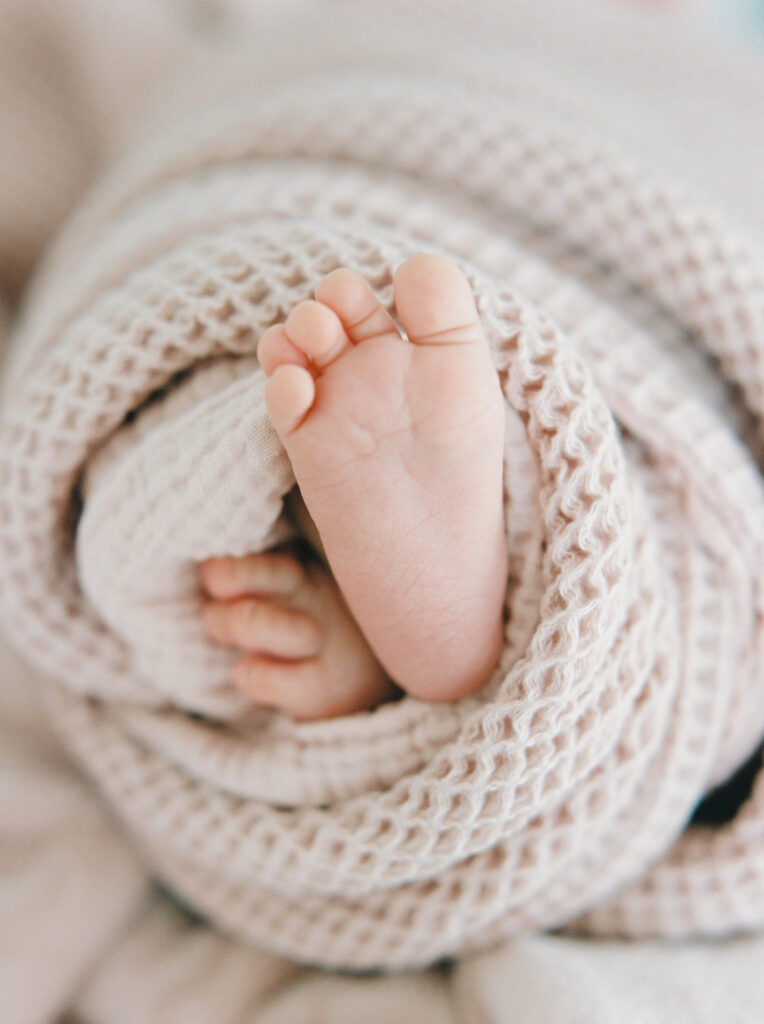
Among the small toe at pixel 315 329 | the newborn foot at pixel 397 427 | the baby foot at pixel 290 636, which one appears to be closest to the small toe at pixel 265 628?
the baby foot at pixel 290 636

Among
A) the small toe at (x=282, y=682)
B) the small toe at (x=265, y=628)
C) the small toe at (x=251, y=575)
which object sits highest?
the small toe at (x=251, y=575)

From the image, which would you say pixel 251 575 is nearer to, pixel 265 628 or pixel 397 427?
pixel 265 628

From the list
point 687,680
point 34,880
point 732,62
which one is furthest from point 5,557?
point 732,62

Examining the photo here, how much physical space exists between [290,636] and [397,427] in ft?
0.67

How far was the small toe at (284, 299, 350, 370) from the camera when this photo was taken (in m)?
0.41

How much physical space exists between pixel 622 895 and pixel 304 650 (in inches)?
12.7

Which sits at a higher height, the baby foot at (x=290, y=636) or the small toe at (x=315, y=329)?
the small toe at (x=315, y=329)

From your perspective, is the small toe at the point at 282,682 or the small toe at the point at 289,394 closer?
the small toe at the point at 289,394

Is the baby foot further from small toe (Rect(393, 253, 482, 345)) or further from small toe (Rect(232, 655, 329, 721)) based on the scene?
small toe (Rect(393, 253, 482, 345))

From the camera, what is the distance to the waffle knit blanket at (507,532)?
48 centimetres

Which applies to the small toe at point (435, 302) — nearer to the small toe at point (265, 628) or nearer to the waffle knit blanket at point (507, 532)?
A: the waffle knit blanket at point (507, 532)

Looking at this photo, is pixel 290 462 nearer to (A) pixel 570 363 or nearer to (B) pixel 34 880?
(A) pixel 570 363

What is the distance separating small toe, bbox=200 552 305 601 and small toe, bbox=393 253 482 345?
22 centimetres

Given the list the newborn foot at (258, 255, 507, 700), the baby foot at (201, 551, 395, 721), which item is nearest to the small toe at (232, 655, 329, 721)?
the baby foot at (201, 551, 395, 721)
